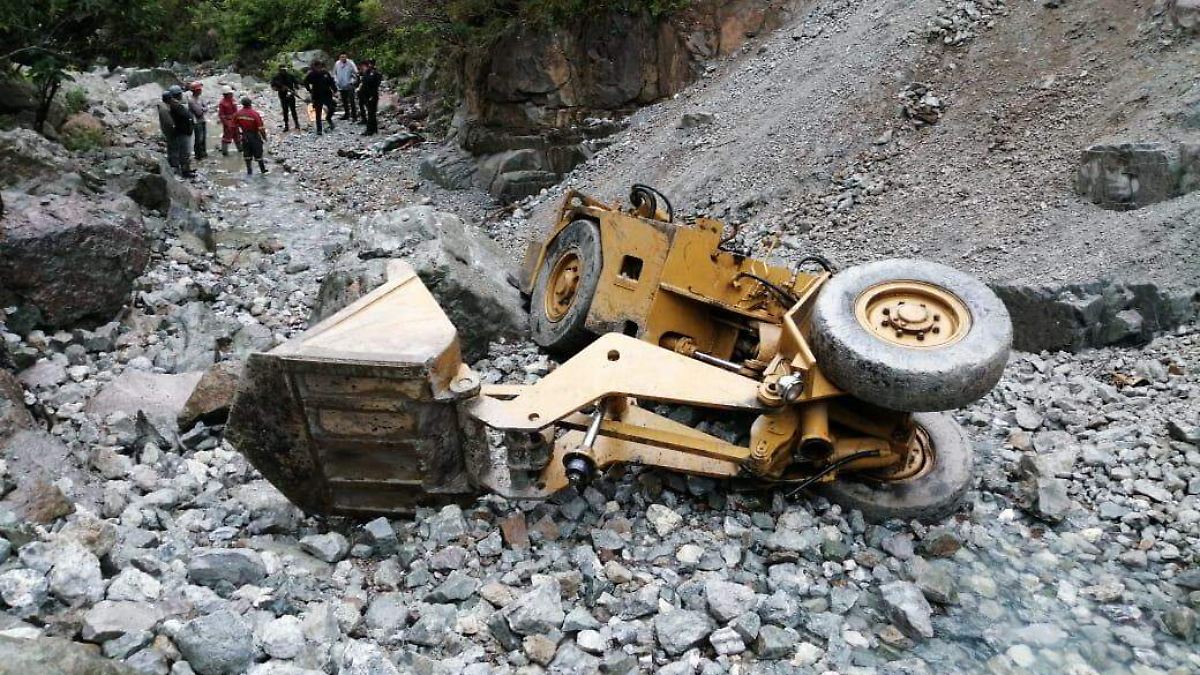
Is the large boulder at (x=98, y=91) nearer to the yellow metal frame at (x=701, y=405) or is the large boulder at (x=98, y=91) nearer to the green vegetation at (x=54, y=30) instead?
the green vegetation at (x=54, y=30)

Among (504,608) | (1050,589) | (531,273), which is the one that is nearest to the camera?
(504,608)

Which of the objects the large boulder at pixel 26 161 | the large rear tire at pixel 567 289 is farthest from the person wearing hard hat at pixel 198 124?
the large rear tire at pixel 567 289

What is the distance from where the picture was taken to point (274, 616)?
3.58 metres

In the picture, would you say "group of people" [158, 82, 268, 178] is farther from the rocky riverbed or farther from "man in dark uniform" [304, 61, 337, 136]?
the rocky riverbed

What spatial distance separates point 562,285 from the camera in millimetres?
6902

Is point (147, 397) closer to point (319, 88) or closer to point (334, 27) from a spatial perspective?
point (319, 88)

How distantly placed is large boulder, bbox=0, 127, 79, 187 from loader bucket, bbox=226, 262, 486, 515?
16.7 ft

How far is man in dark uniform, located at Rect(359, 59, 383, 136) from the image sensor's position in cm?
A: 1595

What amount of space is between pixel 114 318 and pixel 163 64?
19.9m

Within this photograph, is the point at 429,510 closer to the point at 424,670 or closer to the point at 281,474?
the point at 281,474

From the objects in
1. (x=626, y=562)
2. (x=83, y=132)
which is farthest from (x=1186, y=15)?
(x=83, y=132)

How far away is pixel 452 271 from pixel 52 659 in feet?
14.5

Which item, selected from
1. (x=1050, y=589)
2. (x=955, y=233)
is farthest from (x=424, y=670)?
(x=955, y=233)

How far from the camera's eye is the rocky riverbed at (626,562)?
11.3 feet
